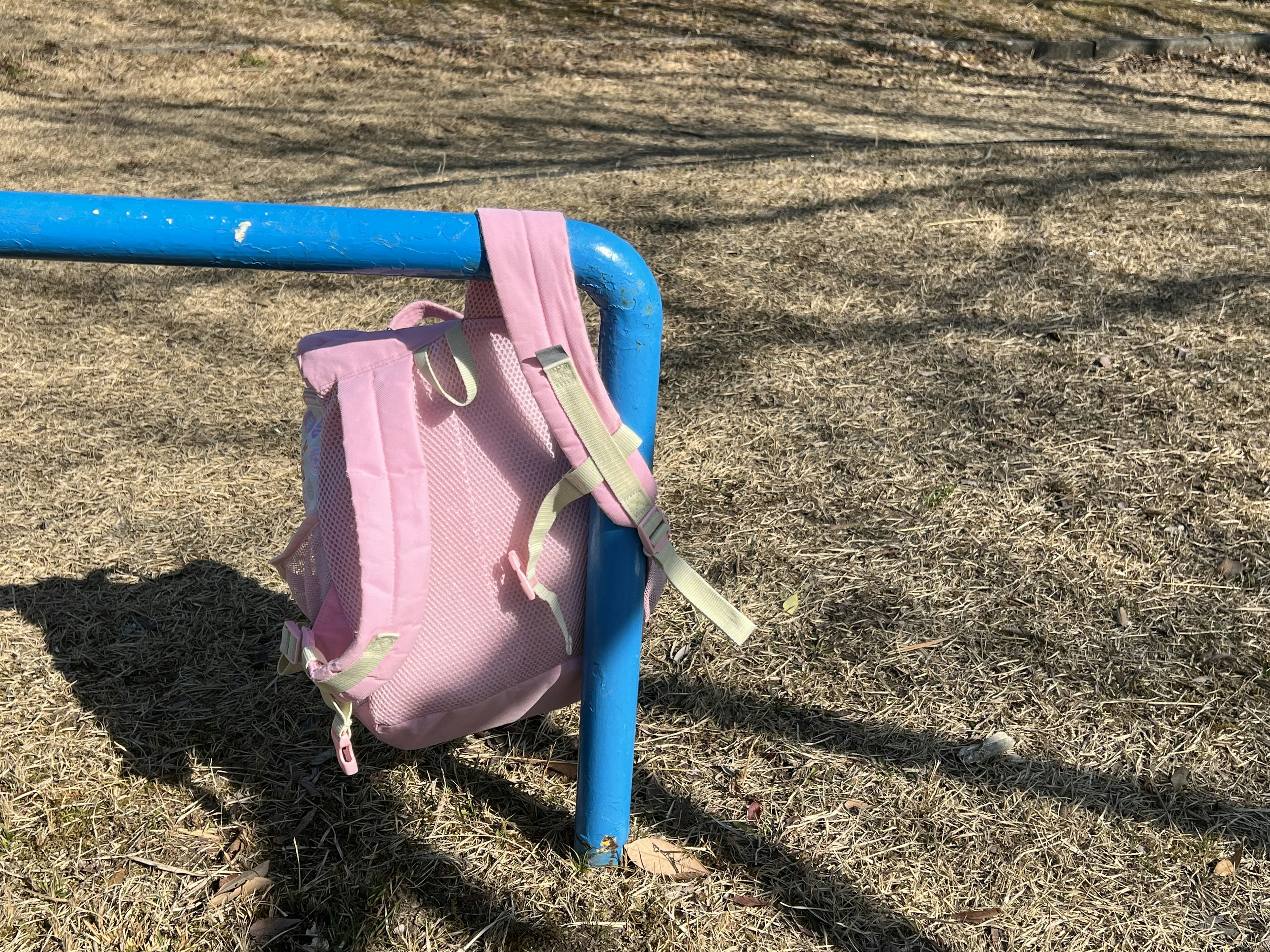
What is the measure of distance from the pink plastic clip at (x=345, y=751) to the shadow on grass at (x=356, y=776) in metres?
0.34

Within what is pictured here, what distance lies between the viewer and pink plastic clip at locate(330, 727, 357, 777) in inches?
62.6

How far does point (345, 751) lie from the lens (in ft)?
5.31

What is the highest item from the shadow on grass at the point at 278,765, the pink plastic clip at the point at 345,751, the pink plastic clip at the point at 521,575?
the pink plastic clip at the point at 521,575

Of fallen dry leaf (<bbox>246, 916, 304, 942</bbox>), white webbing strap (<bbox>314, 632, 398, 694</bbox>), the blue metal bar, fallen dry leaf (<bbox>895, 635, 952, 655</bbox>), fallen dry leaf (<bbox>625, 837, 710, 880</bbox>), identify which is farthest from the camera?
fallen dry leaf (<bbox>895, 635, 952, 655</bbox>)

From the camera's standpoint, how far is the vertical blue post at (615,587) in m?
1.34

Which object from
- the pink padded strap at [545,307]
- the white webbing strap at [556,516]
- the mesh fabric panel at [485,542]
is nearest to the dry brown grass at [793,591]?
the mesh fabric panel at [485,542]

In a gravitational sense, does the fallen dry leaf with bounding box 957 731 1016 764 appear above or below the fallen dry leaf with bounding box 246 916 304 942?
above

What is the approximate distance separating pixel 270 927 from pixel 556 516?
89 cm

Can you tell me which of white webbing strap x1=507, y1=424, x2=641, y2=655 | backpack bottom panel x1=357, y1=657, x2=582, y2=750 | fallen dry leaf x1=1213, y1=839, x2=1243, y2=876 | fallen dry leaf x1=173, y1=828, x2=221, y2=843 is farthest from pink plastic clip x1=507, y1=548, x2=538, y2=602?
fallen dry leaf x1=1213, y1=839, x2=1243, y2=876

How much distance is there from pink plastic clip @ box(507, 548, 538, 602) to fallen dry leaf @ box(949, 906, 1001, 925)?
0.93 metres

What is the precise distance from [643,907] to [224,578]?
4.53 feet

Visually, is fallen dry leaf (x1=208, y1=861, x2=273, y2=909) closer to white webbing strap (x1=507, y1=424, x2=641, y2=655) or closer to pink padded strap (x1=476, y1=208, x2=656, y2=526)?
white webbing strap (x1=507, y1=424, x2=641, y2=655)

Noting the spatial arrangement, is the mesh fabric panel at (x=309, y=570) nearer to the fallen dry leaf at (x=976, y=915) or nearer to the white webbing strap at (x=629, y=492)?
the white webbing strap at (x=629, y=492)

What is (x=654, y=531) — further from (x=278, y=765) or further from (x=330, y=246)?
(x=278, y=765)
